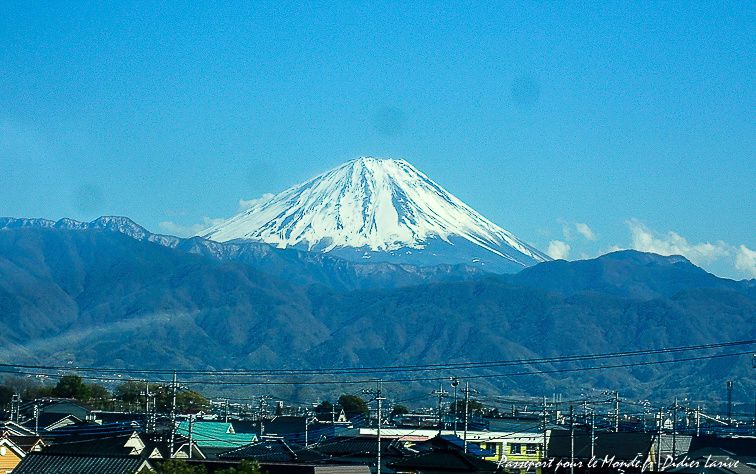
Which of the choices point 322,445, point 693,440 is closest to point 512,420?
point 693,440

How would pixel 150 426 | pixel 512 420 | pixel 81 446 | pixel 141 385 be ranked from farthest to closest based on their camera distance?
pixel 141 385
pixel 512 420
pixel 150 426
pixel 81 446

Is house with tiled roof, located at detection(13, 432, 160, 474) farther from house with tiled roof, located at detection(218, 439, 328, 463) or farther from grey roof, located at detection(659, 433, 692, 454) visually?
grey roof, located at detection(659, 433, 692, 454)

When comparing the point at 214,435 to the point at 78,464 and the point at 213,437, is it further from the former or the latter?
the point at 78,464

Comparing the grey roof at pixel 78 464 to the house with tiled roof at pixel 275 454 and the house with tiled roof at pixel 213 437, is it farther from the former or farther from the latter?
the house with tiled roof at pixel 213 437

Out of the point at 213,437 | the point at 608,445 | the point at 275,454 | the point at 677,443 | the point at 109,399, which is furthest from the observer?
the point at 109,399

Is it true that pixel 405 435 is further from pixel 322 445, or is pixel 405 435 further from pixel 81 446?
pixel 81 446

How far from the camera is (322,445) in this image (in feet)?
224

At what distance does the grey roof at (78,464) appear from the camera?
4350cm

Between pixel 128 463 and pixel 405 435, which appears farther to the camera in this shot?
pixel 405 435

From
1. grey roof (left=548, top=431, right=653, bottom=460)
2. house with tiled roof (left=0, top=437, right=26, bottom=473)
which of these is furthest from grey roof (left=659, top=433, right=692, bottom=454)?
house with tiled roof (left=0, top=437, right=26, bottom=473)

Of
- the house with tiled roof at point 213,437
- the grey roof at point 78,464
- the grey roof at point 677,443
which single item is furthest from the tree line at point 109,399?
the grey roof at point 78,464

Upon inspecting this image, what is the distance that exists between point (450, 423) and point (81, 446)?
5575cm

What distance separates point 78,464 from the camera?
44.0m

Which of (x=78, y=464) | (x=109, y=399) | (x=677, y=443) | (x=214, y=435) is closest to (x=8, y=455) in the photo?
(x=78, y=464)
